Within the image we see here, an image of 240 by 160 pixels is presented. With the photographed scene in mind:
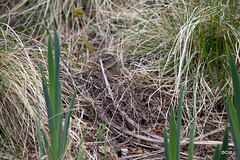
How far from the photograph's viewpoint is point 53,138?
1032 mm

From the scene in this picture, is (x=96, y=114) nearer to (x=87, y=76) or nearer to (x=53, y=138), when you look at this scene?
(x=87, y=76)

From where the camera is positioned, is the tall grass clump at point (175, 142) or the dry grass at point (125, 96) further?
the dry grass at point (125, 96)

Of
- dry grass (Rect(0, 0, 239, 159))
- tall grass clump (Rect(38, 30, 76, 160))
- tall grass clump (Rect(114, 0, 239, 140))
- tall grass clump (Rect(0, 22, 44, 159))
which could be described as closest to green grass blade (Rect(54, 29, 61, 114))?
tall grass clump (Rect(38, 30, 76, 160))

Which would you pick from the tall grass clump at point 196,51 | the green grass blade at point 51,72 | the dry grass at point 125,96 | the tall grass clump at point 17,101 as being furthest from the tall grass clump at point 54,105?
the tall grass clump at point 196,51

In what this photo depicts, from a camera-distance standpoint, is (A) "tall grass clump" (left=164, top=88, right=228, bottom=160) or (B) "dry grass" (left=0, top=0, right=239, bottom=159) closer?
(A) "tall grass clump" (left=164, top=88, right=228, bottom=160)

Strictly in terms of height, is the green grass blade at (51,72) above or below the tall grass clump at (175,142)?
above

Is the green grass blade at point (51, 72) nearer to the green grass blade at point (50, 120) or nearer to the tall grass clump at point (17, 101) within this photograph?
the green grass blade at point (50, 120)

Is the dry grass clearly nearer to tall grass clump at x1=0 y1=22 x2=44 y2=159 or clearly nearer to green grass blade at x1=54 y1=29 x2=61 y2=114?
tall grass clump at x1=0 y1=22 x2=44 y2=159

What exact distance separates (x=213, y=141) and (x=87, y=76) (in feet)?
2.97

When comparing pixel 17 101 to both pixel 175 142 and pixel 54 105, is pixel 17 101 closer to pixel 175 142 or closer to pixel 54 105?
pixel 54 105

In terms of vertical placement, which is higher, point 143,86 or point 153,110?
point 143,86

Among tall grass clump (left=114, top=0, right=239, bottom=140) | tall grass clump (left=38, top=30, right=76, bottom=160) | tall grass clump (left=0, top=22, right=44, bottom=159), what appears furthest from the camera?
tall grass clump (left=114, top=0, right=239, bottom=140)

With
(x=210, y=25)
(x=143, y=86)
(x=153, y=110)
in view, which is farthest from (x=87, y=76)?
(x=210, y=25)

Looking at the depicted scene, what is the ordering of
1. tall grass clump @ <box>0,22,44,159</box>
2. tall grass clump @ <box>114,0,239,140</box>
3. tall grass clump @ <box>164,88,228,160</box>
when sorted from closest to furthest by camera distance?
tall grass clump @ <box>164,88,228,160</box> < tall grass clump @ <box>0,22,44,159</box> < tall grass clump @ <box>114,0,239,140</box>
